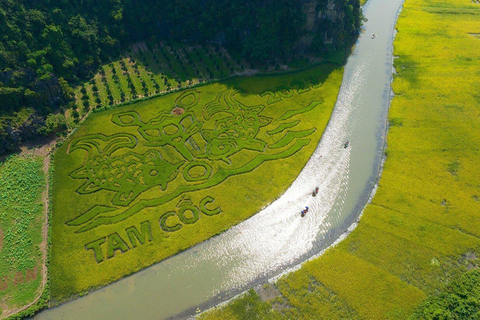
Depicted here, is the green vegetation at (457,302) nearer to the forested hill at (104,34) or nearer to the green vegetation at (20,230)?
the green vegetation at (20,230)

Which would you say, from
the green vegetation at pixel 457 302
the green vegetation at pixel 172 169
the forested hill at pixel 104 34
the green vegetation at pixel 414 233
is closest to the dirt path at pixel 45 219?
the green vegetation at pixel 172 169

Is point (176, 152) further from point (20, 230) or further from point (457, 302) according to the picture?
point (457, 302)

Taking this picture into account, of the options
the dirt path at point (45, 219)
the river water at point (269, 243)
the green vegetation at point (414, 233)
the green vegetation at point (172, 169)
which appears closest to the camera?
the dirt path at point (45, 219)

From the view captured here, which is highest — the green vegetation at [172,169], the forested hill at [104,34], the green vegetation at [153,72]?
the forested hill at [104,34]

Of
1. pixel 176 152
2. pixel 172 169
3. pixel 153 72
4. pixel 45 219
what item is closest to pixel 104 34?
pixel 153 72

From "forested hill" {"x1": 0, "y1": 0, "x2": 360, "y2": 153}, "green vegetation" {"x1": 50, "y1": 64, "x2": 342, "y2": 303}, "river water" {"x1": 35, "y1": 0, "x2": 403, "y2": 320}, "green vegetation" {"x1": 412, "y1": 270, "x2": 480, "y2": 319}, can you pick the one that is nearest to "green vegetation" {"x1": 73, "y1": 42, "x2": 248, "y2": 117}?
"forested hill" {"x1": 0, "y1": 0, "x2": 360, "y2": 153}

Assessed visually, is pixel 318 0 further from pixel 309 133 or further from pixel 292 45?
pixel 309 133
